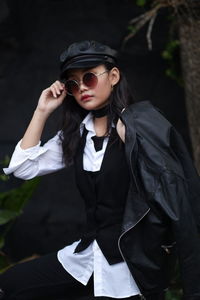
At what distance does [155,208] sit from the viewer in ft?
8.65

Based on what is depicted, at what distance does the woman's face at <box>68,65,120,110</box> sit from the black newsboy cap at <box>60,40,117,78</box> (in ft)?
0.14

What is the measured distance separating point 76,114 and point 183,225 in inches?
33.9

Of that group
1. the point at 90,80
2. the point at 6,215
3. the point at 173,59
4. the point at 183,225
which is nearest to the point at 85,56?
the point at 90,80

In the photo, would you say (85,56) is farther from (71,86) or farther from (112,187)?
(112,187)

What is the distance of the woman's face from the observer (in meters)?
2.89

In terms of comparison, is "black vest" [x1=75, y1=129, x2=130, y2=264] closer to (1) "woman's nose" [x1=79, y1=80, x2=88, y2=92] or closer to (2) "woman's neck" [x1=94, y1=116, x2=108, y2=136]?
(2) "woman's neck" [x1=94, y1=116, x2=108, y2=136]

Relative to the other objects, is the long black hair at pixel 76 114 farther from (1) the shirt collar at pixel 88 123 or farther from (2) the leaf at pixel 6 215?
(2) the leaf at pixel 6 215

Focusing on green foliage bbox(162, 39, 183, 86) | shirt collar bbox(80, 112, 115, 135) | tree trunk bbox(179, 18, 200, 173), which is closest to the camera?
shirt collar bbox(80, 112, 115, 135)

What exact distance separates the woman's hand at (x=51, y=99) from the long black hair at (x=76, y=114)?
0.19 feet

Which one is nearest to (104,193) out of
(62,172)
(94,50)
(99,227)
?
(99,227)

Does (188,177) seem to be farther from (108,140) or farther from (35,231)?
(35,231)


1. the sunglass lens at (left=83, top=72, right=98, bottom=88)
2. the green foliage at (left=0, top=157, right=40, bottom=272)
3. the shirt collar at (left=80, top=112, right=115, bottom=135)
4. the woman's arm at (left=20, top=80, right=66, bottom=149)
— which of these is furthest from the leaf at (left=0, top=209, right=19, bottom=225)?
the sunglass lens at (left=83, top=72, right=98, bottom=88)

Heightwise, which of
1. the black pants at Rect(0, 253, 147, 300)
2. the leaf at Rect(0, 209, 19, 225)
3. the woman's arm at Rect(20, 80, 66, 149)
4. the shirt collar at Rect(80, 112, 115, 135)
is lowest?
the black pants at Rect(0, 253, 147, 300)

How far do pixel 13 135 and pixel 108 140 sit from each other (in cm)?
195
